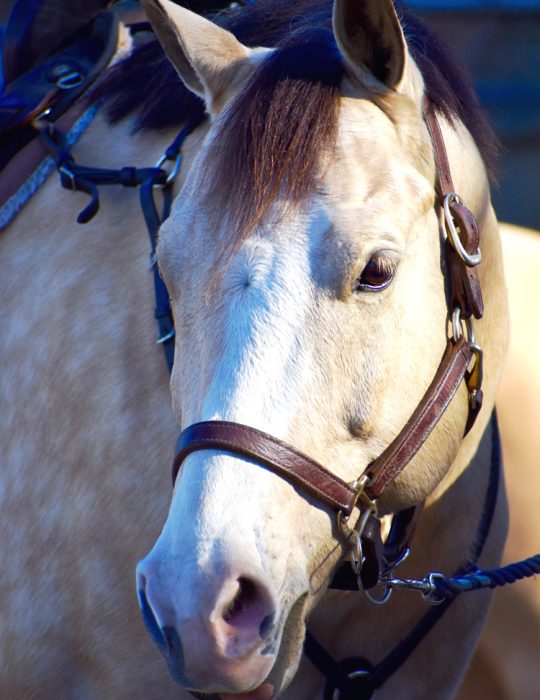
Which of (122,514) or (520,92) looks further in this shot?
(520,92)

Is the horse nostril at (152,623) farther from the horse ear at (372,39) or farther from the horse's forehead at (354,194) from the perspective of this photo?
the horse ear at (372,39)

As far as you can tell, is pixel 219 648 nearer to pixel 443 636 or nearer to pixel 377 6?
pixel 443 636

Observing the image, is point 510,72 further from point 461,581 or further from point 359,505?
point 359,505

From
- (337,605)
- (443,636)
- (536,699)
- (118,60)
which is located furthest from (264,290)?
(536,699)

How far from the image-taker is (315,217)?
1431 mm

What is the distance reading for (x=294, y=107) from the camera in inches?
59.0

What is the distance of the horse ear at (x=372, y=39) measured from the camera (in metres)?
1.51

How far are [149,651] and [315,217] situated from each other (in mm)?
859

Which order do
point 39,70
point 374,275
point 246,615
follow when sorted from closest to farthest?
point 246,615 → point 374,275 → point 39,70

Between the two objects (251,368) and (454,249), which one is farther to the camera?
(454,249)

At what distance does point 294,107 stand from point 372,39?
19cm

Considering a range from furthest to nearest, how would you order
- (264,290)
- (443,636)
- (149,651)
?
(443,636) < (149,651) < (264,290)

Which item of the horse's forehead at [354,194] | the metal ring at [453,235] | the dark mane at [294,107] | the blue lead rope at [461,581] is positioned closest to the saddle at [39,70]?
the dark mane at [294,107]

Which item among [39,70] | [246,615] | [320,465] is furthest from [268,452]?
[39,70]
